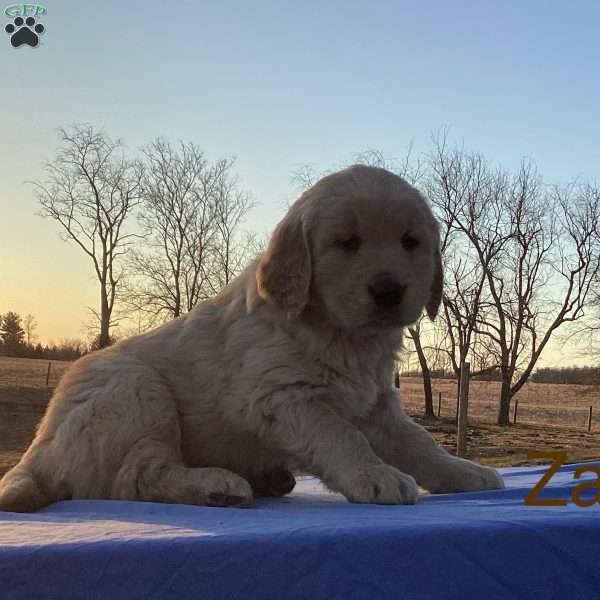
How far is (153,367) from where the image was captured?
110 inches

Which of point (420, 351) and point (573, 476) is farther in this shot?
point (420, 351)

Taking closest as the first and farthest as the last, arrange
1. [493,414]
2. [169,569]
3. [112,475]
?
[169,569], [112,475], [493,414]

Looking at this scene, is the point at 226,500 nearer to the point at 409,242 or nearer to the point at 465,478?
the point at 465,478

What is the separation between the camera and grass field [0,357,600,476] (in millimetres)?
18047

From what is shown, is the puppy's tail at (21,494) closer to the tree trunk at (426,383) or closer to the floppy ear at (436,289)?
→ the floppy ear at (436,289)

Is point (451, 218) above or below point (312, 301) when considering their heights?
above

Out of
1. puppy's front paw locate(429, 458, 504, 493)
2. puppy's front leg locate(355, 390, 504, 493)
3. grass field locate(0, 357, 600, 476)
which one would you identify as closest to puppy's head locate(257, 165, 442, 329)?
puppy's front leg locate(355, 390, 504, 493)

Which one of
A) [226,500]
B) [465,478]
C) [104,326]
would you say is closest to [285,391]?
[226,500]

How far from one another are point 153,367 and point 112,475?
50 centimetres

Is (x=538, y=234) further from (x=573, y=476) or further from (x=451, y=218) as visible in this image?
(x=573, y=476)

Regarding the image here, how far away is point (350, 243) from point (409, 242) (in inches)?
9.7

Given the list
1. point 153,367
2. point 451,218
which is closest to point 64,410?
point 153,367

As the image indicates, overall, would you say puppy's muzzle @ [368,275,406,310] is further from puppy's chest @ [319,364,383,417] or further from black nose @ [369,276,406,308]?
puppy's chest @ [319,364,383,417]

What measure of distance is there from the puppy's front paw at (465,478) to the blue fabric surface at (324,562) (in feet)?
3.99
